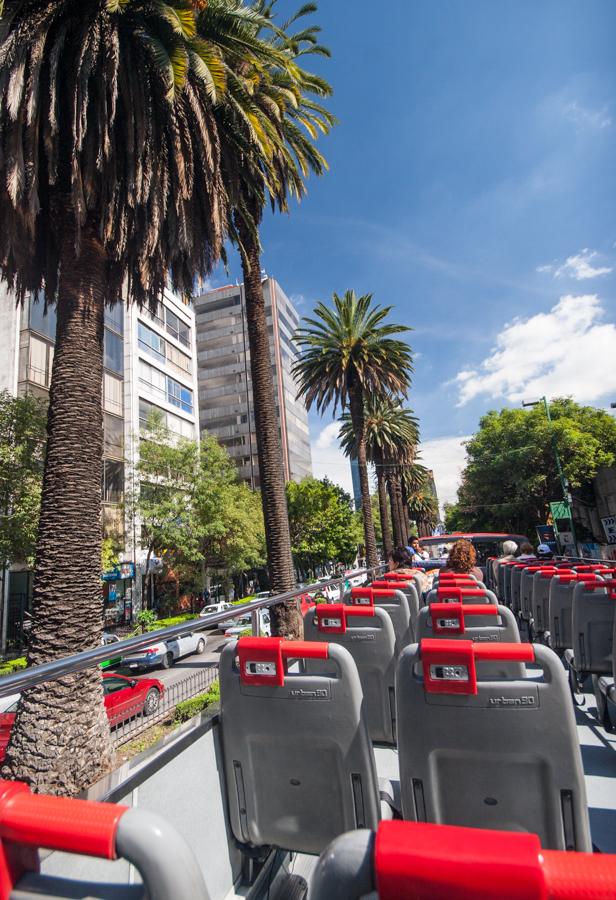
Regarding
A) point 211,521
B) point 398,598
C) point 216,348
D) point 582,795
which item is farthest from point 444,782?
point 216,348

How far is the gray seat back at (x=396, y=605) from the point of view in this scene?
15.6ft

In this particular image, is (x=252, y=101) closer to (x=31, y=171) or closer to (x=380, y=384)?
(x=31, y=171)

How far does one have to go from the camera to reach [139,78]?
8.67 metres

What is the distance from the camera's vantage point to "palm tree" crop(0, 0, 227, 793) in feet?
22.9

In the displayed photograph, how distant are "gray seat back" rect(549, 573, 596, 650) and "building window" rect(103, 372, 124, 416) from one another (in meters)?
29.2

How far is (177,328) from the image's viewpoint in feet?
133

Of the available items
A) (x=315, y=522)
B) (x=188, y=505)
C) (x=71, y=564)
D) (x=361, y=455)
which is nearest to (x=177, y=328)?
(x=188, y=505)

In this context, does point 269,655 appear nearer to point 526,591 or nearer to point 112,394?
point 526,591

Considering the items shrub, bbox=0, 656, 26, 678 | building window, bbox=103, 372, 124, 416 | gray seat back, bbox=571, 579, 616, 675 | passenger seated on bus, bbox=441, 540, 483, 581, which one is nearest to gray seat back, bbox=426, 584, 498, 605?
gray seat back, bbox=571, 579, 616, 675

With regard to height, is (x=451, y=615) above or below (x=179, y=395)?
below

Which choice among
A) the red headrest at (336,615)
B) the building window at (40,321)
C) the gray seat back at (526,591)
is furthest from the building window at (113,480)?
the red headrest at (336,615)

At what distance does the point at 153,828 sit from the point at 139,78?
11.2m

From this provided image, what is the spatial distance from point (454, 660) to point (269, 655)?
84 centimetres

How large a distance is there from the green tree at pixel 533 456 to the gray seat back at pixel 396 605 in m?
34.6
